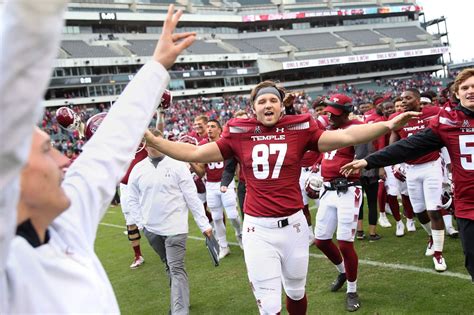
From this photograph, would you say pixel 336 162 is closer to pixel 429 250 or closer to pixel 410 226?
pixel 429 250

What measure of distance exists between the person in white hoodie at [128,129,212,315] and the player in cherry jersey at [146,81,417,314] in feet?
4.45

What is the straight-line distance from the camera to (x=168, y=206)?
5.06 metres

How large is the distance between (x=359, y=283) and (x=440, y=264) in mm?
1028

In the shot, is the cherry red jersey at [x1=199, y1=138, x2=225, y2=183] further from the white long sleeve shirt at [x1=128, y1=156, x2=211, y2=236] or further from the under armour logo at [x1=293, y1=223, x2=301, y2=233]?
the under armour logo at [x1=293, y1=223, x2=301, y2=233]

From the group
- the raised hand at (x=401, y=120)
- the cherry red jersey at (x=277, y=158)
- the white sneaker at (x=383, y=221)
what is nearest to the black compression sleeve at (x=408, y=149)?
the cherry red jersey at (x=277, y=158)

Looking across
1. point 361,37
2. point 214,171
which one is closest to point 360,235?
point 214,171

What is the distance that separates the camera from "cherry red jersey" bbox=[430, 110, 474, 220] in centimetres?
374

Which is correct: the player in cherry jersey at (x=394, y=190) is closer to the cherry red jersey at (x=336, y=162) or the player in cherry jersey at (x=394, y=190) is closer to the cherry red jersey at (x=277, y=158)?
the cherry red jersey at (x=336, y=162)

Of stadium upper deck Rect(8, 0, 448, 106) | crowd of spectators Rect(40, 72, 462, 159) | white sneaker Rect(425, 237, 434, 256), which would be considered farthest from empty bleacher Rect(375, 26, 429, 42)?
white sneaker Rect(425, 237, 434, 256)

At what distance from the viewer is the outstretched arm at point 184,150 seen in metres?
3.57

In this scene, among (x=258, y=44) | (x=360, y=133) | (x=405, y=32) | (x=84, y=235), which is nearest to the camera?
(x=84, y=235)

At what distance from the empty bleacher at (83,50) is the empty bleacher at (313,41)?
23313 mm

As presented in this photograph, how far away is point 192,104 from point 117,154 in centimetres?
4294

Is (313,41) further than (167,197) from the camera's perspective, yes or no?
Yes
